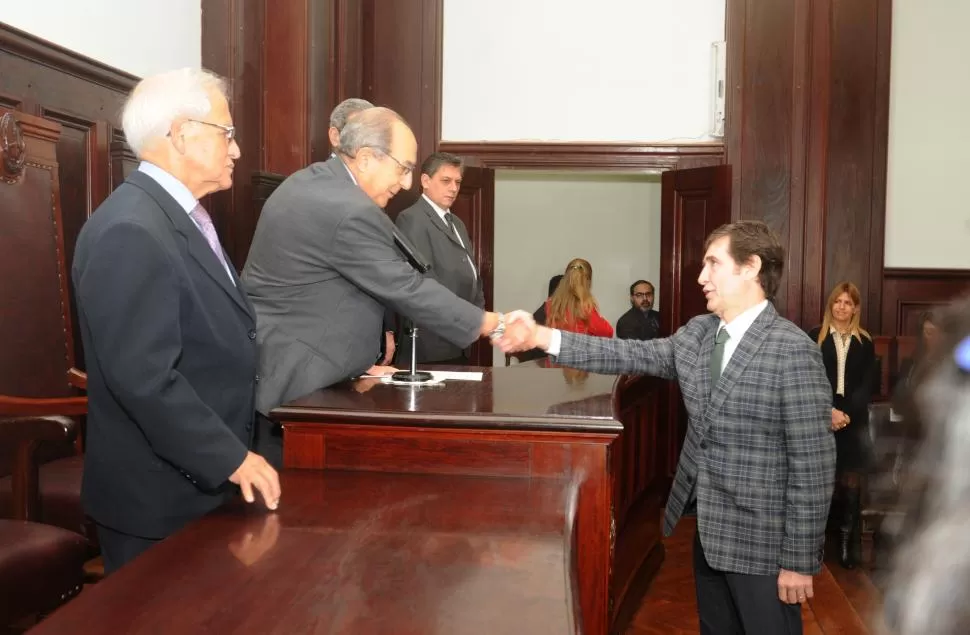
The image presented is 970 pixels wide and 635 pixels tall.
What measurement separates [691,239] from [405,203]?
71.9 inches

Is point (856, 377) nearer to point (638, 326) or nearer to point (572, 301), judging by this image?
point (572, 301)

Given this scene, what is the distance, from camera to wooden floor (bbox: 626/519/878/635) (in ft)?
12.2

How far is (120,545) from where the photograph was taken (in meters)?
1.90

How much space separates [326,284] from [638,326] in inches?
208

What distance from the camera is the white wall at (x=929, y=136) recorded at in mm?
6625

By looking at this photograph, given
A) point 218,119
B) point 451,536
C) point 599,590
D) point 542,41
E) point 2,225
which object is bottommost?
point 599,590

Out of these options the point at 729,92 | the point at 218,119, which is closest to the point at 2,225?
the point at 218,119

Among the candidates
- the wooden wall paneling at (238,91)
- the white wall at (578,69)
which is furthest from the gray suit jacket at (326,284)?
the white wall at (578,69)

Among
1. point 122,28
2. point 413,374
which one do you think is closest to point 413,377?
point 413,374

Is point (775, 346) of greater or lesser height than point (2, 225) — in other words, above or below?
below

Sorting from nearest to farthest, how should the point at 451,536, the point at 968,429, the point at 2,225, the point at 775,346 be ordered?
the point at 968,429, the point at 451,536, the point at 775,346, the point at 2,225

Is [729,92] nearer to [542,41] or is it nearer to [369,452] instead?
[542,41]

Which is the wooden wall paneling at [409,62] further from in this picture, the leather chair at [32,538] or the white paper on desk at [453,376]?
the leather chair at [32,538]

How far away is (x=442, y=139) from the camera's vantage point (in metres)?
6.44
